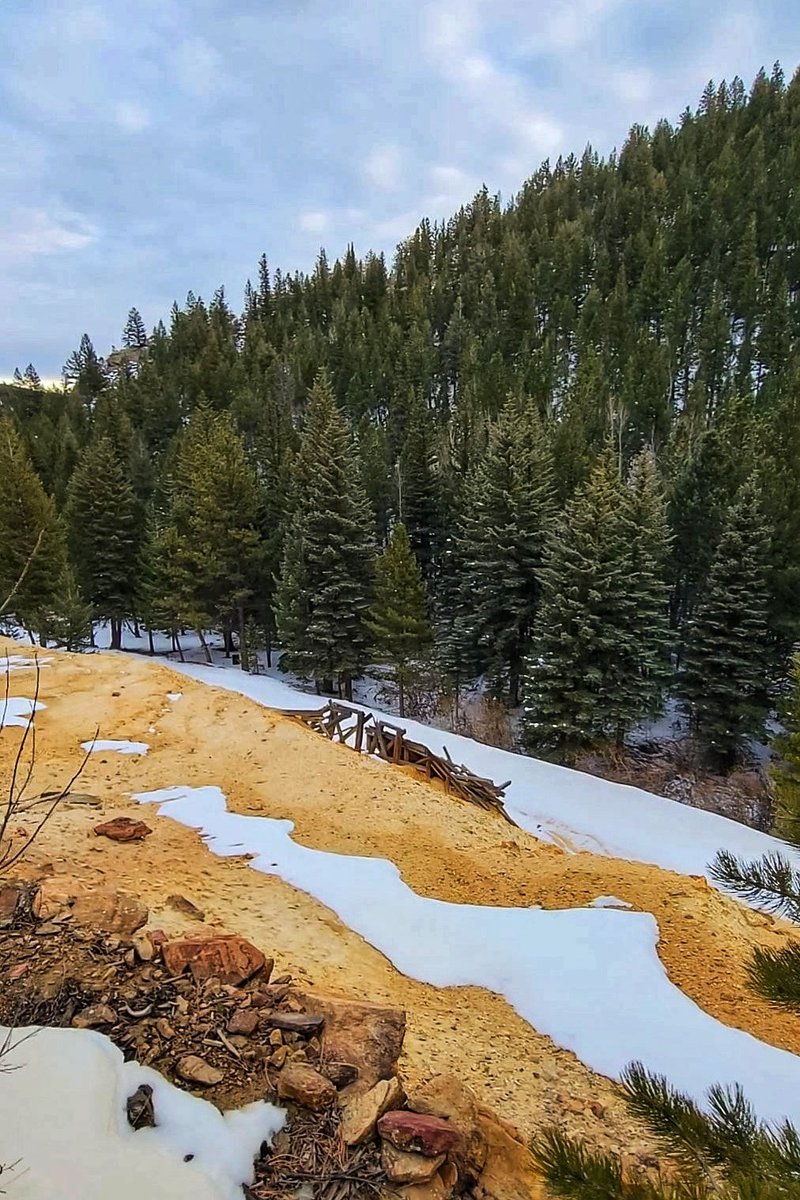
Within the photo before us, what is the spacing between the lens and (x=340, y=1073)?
3.36m

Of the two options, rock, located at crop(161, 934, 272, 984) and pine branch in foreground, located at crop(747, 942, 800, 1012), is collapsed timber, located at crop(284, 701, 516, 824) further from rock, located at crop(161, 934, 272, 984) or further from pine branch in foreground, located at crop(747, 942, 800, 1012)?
pine branch in foreground, located at crop(747, 942, 800, 1012)

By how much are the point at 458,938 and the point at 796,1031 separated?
2.76 metres

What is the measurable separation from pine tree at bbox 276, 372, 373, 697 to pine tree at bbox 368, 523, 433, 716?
106cm

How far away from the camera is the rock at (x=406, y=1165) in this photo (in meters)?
2.79

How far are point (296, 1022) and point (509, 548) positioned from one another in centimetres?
2147

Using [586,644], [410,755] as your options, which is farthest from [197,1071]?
[586,644]

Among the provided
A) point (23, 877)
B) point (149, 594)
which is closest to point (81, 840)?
point (23, 877)

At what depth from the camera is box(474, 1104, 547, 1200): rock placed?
2965mm

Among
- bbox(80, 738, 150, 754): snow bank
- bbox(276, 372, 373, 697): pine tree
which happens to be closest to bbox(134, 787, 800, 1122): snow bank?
bbox(80, 738, 150, 754): snow bank

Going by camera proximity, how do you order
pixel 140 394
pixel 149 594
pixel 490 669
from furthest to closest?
pixel 140 394 → pixel 149 594 → pixel 490 669

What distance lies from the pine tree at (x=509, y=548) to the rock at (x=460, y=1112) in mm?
20942

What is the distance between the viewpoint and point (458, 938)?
6.11 meters

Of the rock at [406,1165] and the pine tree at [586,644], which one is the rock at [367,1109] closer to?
the rock at [406,1165]

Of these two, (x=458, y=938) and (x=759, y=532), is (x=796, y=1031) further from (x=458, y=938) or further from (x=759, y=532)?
(x=759, y=532)
